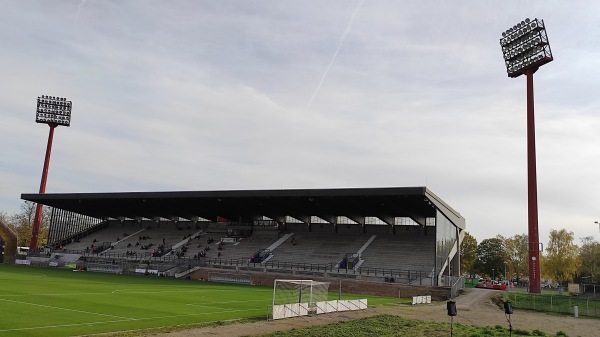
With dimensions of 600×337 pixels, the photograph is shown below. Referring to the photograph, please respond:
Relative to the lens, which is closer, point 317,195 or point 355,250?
point 317,195

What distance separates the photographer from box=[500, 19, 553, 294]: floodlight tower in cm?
5744

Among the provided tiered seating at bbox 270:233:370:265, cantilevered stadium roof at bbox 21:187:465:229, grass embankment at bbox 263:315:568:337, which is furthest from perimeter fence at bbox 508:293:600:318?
tiered seating at bbox 270:233:370:265

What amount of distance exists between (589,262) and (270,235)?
5990 centimetres

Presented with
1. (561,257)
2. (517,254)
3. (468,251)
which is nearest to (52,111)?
(468,251)

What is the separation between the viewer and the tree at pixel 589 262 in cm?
8234

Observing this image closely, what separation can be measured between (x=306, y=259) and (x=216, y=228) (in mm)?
22226

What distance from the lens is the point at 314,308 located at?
1131 inches

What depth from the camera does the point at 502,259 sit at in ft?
395

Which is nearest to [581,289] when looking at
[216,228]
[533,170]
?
[533,170]

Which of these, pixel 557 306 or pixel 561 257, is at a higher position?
pixel 561 257

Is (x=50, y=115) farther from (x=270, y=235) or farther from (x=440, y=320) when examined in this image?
(x=440, y=320)

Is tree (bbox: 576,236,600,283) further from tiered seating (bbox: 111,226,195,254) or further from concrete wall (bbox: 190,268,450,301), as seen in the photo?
tiered seating (bbox: 111,226,195,254)

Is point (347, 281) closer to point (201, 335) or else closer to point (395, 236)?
point (395, 236)

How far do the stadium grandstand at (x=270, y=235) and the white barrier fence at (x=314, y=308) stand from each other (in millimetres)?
20269
